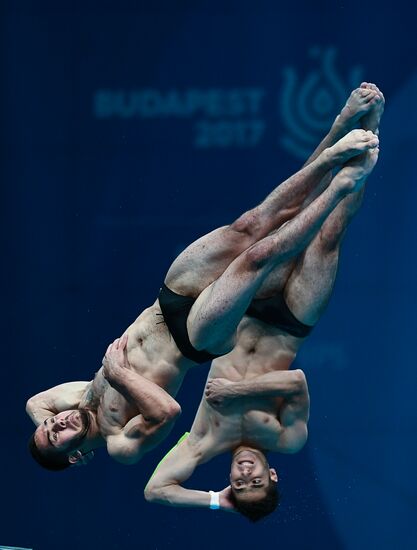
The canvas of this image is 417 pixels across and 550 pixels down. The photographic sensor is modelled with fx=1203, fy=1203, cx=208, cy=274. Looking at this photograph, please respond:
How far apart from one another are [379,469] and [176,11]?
10.3 ft

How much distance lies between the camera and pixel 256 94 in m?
7.36

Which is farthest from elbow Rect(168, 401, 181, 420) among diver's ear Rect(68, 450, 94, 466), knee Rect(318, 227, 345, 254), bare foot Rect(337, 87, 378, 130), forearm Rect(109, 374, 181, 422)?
bare foot Rect(337, 87, 378, 130)

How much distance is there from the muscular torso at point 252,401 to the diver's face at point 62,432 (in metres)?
0.70

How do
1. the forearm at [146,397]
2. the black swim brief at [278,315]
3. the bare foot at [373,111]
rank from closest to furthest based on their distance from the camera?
the bare foot at [373,111] < the forearm at [146,397] < the black swim brief at [278,315]

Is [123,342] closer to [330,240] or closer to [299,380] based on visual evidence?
[299,380]

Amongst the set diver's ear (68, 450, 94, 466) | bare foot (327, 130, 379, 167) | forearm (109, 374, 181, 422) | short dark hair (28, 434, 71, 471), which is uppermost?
Answer: bare foot (327, 130, 379, 167)

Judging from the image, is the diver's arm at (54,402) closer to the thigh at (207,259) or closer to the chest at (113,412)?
the chest at (113,412)

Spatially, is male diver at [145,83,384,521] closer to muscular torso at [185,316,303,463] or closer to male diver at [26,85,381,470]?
muscular torso at [185,316,303,463]

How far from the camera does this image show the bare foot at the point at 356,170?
5.00m

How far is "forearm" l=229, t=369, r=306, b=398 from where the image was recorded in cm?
576

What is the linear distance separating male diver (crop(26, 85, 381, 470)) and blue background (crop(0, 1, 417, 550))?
5.29 feet

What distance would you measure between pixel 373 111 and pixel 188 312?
A: 4.05 feet

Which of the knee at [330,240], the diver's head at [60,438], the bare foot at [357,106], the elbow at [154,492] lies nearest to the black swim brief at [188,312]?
the knee at [330,240]

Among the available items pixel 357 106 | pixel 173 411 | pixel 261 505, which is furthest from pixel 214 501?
pixel 357 106
